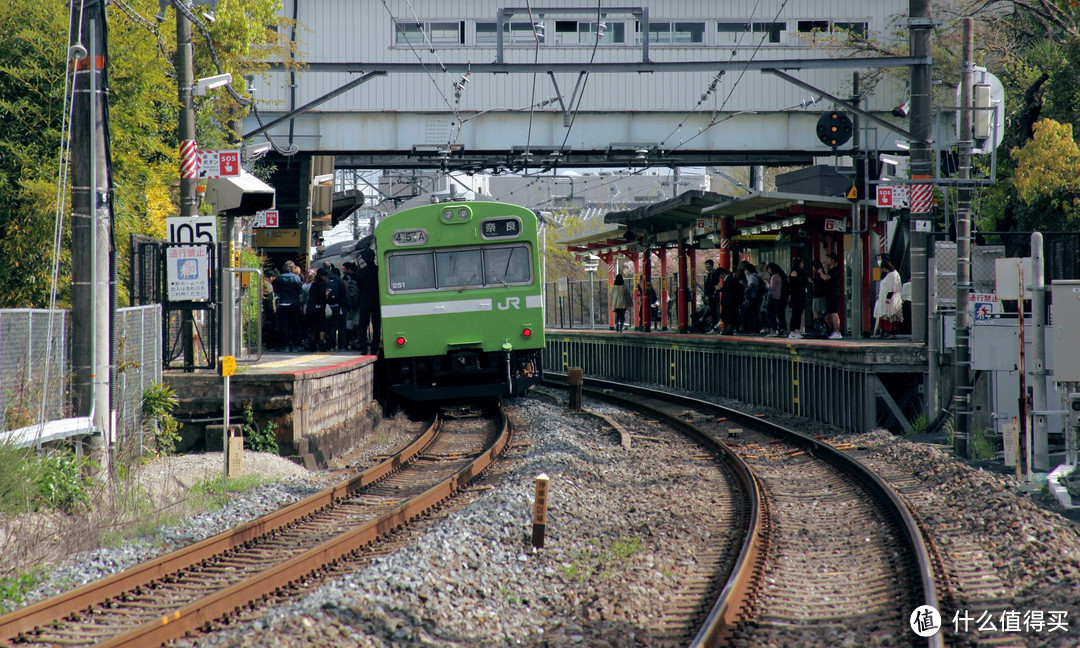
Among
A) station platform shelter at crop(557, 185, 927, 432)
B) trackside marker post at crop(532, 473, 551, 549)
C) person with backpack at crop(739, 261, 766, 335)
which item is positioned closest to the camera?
trackside marker post at crop(532, 473, 551, 549)

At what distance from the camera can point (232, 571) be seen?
272 inches

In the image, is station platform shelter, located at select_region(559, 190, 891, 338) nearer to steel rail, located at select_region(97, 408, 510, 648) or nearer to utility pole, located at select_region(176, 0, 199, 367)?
utility pole, located at select_region(176, 0, 199, 367)

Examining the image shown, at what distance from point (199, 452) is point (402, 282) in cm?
562

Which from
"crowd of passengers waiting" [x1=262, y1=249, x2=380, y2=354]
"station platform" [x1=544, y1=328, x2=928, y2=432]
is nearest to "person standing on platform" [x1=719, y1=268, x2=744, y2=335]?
"station platform" [x1=544, y1=328, x2=928, y2=432]

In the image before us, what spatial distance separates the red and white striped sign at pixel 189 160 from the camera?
13.1 m

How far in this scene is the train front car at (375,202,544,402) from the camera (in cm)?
1598

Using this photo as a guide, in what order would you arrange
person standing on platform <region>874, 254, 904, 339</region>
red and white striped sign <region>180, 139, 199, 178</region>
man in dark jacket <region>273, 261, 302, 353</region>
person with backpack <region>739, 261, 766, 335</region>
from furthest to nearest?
person with backpack <region>739, 261, 766, 335</region> < man in dark jacket <region>273, 261, 302, 353</region> < person standing on platform <region>874, 254, 904, 339</region> < red and white striped sign <region>180, 139, 199, 178</region>

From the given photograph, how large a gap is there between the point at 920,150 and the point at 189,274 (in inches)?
390

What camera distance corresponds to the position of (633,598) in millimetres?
6164

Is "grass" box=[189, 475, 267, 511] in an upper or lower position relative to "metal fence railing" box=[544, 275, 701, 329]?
lower

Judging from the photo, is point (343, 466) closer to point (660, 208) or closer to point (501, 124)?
point (660, 208)

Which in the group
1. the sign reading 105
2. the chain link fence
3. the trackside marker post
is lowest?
the trackside marker post

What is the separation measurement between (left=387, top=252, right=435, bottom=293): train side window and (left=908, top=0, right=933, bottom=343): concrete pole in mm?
6923

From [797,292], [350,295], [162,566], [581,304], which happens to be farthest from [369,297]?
[581,304]
